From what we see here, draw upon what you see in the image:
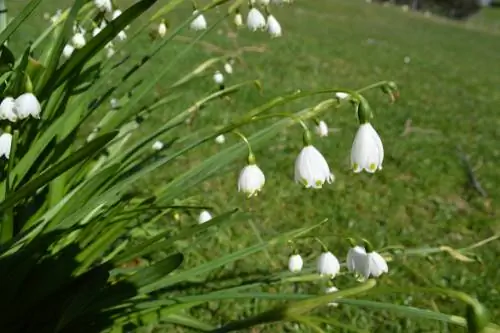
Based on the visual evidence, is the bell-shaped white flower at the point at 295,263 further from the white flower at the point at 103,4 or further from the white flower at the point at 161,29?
the white flower at the point at 103,4

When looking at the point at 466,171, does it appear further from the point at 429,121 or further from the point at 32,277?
the point at 32,277

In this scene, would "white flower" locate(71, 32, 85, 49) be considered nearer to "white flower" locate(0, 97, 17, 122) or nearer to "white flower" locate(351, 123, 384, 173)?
"white flower" locate(0, 97, 17, 122)

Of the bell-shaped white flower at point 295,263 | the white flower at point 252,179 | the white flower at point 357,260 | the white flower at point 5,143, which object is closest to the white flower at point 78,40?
the white flower at point 5,143

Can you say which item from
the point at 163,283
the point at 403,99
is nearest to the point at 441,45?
the point at 403,99

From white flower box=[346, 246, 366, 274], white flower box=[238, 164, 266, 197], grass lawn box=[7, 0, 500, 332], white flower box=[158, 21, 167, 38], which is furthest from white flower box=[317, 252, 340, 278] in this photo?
white flower box=[158, 21, 167, 38]

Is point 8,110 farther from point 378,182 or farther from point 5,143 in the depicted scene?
point 378,182

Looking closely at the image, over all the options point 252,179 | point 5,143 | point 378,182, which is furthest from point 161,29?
point 378,182
